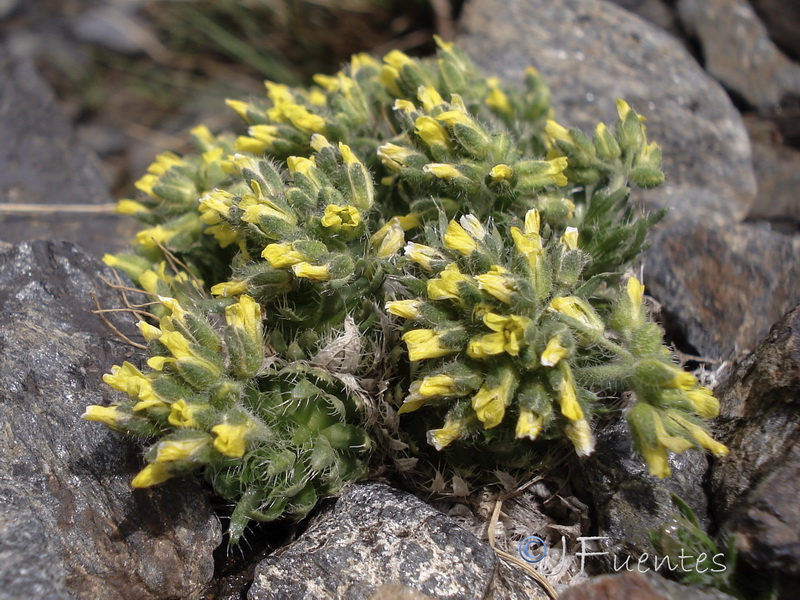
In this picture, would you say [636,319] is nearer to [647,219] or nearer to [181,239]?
[647,219]

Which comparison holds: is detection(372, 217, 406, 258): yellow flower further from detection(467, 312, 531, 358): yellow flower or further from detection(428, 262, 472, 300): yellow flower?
detection(467, 312, 531, 358): yellow flower

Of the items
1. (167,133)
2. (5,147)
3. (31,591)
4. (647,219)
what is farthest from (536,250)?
(167,133)

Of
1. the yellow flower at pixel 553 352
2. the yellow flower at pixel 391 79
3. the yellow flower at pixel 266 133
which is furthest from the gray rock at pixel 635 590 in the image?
the yellow flower at pixel 391 79

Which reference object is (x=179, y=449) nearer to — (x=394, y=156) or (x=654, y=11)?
(x=394, y=156)

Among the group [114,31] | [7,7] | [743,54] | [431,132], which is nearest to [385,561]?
[431,132]

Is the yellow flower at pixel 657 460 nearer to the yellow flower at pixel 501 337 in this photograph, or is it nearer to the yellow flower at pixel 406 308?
the yellow flower at pixel 501 337

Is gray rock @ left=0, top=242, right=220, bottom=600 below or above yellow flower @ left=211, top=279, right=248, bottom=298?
below

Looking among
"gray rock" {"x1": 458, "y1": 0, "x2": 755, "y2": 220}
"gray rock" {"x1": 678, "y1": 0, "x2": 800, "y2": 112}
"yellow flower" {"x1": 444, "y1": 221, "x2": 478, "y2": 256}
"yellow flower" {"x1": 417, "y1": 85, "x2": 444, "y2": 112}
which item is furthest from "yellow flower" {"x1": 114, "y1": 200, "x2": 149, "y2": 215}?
"gray rock" {"x1": 678, "y1": 0, "x2": 800, "y2": 112}
